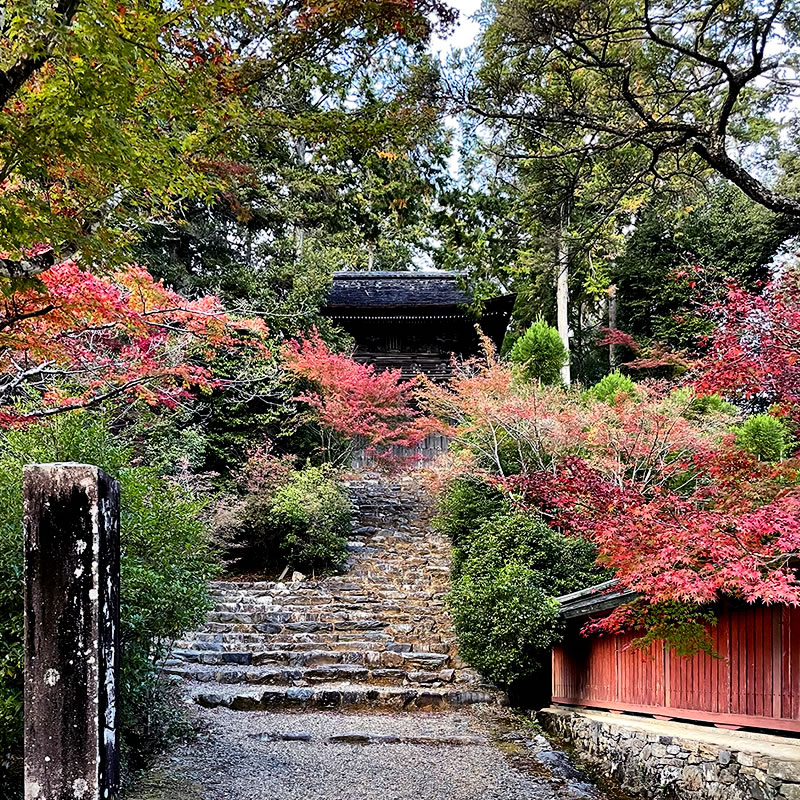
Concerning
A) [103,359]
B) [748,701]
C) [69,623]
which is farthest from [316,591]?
[69,623]

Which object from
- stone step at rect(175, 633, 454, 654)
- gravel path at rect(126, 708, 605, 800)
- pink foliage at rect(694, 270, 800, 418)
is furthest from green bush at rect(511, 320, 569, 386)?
pink foliage at rect(694, 270, 800, 418)

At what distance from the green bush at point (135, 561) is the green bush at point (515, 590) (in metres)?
3.65

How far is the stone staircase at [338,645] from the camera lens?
26.6 ft

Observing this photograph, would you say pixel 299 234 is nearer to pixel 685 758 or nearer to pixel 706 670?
pixel 706 670

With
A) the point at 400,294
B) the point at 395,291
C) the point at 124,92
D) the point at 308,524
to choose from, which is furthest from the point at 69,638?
the point at 395,291

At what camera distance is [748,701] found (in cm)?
490

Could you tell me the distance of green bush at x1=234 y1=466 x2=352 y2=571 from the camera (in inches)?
480

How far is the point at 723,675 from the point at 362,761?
342 cm

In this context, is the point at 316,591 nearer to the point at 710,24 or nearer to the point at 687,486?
the point at 687,486

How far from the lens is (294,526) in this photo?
40.4 feet

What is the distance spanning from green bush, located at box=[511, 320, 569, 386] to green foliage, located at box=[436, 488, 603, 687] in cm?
735

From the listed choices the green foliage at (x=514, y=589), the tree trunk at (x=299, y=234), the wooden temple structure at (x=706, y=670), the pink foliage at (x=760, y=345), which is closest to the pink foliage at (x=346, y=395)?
the tree trunk at (x=299, y=234)

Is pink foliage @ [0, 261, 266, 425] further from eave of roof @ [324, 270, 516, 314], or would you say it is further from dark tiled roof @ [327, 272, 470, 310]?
dark tiled roof @ [327, 272, 470, 310]

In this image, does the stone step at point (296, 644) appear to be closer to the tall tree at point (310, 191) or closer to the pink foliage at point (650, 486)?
the pink foliage at point (650, 486)
